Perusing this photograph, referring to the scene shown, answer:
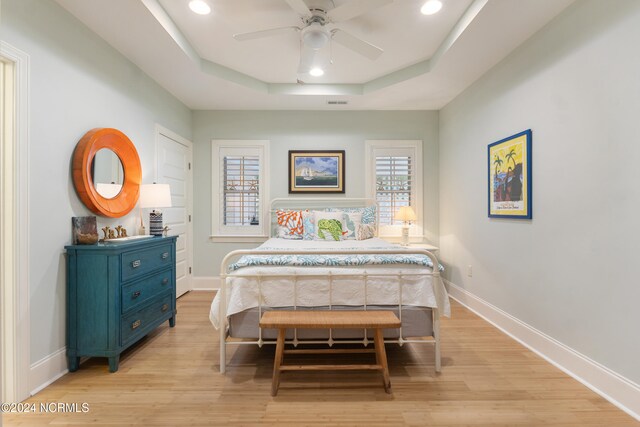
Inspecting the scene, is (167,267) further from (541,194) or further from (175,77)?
(541,194)

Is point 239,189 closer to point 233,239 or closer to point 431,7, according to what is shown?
point 233,239

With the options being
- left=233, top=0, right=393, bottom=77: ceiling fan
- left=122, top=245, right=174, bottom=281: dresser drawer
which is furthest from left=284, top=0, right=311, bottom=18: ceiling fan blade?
left=122, top=245, right=174, bottom=281: dresser drawer

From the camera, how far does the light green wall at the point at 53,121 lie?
212 centimetres

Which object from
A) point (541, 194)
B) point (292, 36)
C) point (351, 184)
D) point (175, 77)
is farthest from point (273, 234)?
point (541, 194)

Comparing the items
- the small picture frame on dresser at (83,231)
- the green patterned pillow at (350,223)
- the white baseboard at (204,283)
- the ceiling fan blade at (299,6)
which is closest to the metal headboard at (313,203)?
the green patterned pillow at (350,223)

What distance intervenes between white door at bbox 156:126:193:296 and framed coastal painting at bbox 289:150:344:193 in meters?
1.40

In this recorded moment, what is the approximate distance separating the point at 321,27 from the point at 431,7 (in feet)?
2.85

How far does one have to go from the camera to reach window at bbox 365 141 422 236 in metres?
4.68

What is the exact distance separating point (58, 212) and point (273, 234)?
2.62m

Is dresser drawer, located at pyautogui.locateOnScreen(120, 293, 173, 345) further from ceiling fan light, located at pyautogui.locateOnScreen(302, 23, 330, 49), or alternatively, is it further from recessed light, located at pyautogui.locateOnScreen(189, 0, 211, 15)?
ceiling fan light, located at pyautogui.locateOnScreen(302, 23, 330, 49)

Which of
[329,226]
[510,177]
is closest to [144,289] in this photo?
[329,226]

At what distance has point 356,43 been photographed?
2.63m

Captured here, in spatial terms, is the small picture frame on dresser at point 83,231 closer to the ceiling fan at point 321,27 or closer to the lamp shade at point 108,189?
the lamp shade at point 108,189

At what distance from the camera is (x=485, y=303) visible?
342 cm
